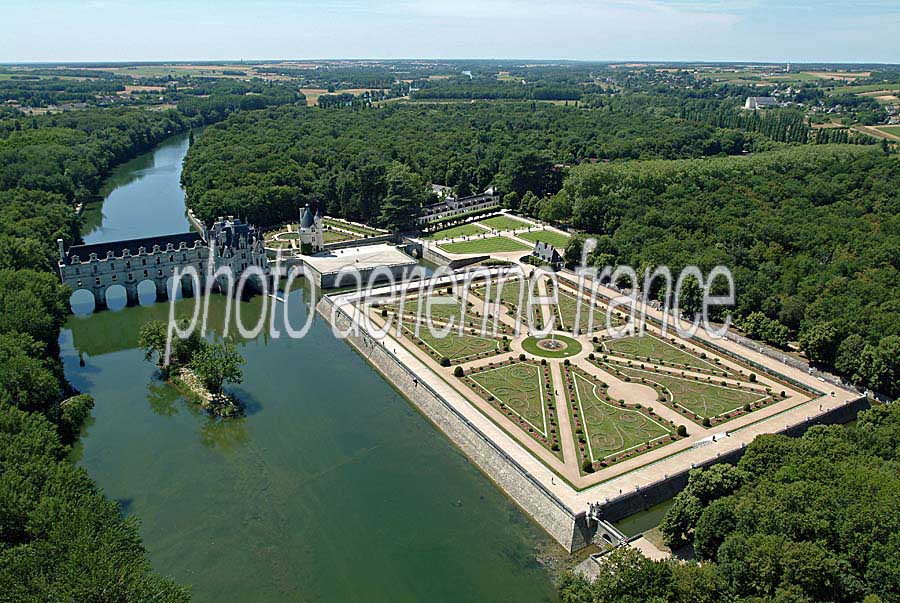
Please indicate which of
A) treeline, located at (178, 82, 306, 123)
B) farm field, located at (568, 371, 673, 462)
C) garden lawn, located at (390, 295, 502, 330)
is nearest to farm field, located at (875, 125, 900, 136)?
garden lawn, located at (390, 295, 502, 330)

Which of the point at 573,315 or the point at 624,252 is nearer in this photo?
the point at 573,315

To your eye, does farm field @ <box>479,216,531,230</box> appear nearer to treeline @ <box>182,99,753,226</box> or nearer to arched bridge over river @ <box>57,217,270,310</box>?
treeline @ <box>182,99,753,226</box>

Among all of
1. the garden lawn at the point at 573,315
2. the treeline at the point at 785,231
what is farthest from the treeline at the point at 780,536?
the garden lawn at the point at 573,315

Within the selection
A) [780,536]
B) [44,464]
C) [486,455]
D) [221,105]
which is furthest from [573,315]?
[221,105]

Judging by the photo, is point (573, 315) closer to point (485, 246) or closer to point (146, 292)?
point (485, 246)

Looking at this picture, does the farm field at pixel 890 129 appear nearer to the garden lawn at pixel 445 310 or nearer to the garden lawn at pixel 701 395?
the garden lawn at pixel 701 395
